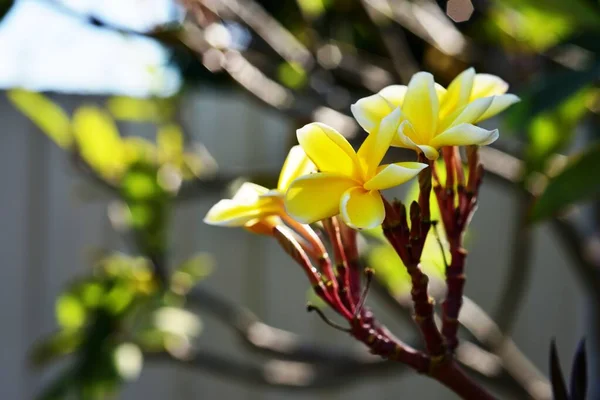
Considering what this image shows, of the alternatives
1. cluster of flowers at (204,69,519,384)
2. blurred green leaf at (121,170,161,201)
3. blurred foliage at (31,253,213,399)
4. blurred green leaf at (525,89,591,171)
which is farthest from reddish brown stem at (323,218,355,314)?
blurred green leaf at (121,170,161,201)

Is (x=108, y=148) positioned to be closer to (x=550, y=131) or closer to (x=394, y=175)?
(x=550, y=131)

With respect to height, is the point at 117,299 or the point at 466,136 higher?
the point at 466,136

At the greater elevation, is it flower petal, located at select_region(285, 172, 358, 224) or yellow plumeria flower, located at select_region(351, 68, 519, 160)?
yellow plumeria flower, located at select_region(351, 68, 519, 160)

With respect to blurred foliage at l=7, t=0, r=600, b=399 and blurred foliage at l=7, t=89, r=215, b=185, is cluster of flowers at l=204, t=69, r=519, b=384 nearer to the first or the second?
blurred foliage at l=7, t=0, r=600, b=399

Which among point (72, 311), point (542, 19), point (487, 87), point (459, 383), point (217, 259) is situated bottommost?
point (217, 259)

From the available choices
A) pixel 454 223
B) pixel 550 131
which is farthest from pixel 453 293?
pixel 550 131

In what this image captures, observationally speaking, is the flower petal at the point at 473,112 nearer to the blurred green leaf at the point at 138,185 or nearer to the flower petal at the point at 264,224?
the flower petal at the point at 264,224

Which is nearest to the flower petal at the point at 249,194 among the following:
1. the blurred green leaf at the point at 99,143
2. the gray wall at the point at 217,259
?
the blurred green leaf at the point at 99,143

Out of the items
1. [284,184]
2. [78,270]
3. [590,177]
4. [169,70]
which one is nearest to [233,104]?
[169,70]
